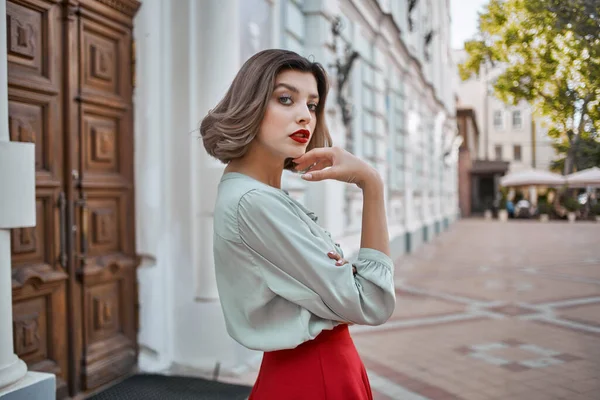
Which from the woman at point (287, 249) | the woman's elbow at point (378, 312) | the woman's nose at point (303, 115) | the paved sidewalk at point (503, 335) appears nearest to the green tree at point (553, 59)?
the paved sidewalk at point (503, 335)

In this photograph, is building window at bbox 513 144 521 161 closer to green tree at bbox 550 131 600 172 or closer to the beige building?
the beige building

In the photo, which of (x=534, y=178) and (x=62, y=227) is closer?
(x=62, y=227)

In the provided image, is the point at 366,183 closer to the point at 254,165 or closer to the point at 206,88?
the point at 254,165

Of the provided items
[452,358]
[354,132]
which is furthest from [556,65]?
[354,132]

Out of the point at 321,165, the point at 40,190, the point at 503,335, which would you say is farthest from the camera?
the point at 503,335

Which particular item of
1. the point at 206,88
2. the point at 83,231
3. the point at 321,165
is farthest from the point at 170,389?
the point at 321,165

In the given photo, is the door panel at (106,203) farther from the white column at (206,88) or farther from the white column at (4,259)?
the white column at (4,259)

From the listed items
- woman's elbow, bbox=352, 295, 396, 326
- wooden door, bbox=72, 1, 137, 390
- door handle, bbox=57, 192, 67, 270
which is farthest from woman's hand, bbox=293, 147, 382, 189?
wooden door, bbox=72, 1, 137, 390

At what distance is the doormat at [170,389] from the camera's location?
11.2 feet

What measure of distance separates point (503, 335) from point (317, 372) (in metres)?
4.19

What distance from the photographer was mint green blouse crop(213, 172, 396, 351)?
130 centimetres

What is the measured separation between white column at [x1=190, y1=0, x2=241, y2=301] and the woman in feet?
8.30

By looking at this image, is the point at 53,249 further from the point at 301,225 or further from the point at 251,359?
the point at 301,225

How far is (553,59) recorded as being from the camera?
106 inches
